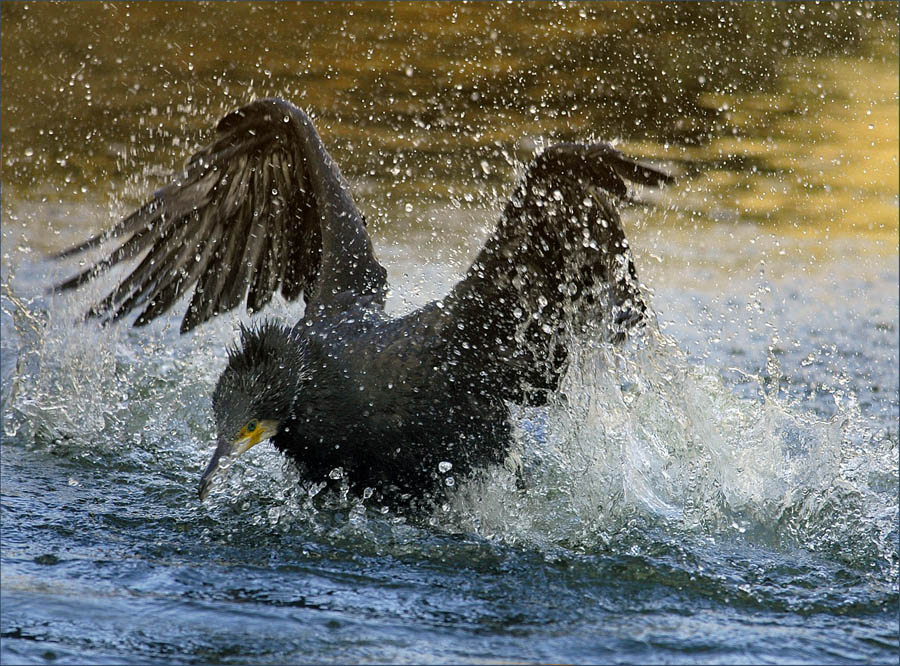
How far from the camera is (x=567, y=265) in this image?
4.35m

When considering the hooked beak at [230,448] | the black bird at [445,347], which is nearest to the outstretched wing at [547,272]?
the black bird at [445,347]

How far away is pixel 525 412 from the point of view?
527cm

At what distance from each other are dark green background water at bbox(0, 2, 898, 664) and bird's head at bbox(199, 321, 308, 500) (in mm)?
344

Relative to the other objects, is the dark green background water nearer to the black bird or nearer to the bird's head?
the black bird

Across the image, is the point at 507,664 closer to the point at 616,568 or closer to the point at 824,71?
the point at 616,568

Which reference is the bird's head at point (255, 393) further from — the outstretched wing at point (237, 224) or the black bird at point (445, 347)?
the outstretched wing at point (237, 224)

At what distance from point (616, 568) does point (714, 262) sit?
454 cm

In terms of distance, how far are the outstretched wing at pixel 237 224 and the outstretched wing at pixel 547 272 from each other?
3.29 feet

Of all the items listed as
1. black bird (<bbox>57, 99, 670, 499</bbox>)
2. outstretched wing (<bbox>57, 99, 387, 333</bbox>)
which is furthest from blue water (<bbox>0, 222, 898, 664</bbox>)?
outstretched wing (<bbox>57, 99, 387, 333</bbox>)

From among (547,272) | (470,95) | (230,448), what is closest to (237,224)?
(230,448)

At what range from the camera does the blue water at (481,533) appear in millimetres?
Answer: 3314

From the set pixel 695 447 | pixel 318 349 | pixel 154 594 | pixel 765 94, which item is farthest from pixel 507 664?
pixel 765 94

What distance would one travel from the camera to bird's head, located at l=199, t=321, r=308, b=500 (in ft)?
13.3

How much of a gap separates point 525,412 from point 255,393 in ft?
5.28
